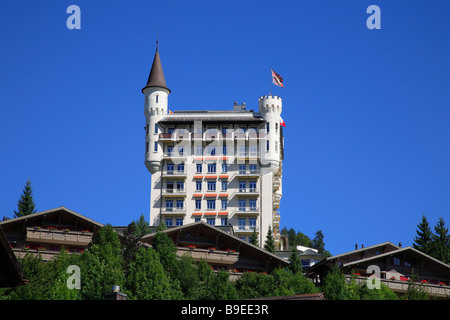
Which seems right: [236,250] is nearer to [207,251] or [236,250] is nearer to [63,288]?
[207,251]

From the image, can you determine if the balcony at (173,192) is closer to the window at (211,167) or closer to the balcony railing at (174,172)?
the balcony railing at (174,172)

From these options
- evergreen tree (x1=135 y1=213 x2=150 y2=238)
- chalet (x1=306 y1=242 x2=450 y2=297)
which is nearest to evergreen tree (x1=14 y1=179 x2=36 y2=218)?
evergreen tree (x1=135 y1=213 x2=150 y2=238)

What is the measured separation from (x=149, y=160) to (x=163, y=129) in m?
5.05

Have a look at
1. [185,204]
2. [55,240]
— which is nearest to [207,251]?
[55,240]

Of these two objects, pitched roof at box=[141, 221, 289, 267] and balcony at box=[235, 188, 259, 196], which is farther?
balcony at box=[235, 188, 259, 196]

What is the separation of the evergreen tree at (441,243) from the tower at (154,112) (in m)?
41.0

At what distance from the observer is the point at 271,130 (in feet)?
336

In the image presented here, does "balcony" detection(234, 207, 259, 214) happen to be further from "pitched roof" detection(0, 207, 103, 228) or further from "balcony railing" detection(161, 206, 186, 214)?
"pitched roof" detection(0, 207, 103, 228)

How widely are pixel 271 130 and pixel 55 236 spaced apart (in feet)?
175

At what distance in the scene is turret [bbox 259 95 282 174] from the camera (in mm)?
101500

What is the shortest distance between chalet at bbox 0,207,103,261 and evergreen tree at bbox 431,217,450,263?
114 ft

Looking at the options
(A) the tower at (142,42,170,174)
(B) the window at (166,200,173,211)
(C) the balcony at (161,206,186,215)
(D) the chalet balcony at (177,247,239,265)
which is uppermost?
(A) the tower at (142,42,170,174)

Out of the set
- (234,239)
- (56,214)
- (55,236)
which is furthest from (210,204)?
(55,236)

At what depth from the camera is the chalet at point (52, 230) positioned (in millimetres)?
53844
